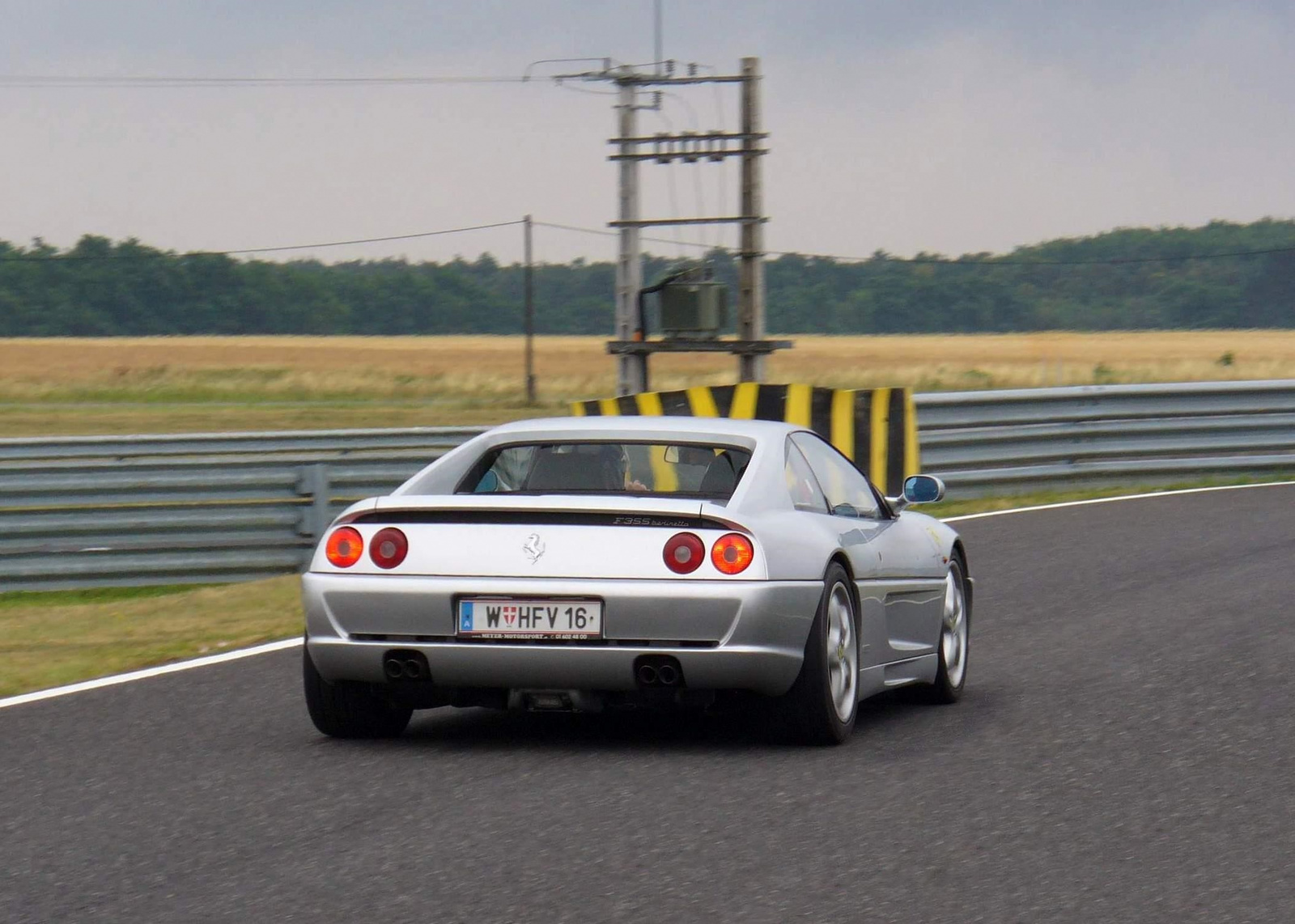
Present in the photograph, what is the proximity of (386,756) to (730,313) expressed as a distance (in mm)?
25661

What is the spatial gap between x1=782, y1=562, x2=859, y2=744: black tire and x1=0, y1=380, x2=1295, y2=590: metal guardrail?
7.77 metres

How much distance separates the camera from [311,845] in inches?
214

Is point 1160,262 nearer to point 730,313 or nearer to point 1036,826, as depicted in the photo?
point 730,313

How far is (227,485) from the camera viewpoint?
14234mm

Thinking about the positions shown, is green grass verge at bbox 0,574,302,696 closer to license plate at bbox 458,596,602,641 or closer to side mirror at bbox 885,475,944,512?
license plate at bbox 458,596,602,641

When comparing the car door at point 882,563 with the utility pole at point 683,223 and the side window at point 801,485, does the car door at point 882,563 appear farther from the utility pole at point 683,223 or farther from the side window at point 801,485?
the utility pole at point 683,223

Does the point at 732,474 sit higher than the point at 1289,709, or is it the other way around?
the point at 732,474

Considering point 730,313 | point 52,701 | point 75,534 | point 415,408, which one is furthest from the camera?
point 415,408

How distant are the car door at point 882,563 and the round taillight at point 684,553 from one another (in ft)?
2.71

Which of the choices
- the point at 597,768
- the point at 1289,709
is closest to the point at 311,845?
the point at 597,768

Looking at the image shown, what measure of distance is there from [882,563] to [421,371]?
7048 centimetres

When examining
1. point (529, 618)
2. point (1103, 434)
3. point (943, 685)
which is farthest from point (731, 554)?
point (1103, 434)

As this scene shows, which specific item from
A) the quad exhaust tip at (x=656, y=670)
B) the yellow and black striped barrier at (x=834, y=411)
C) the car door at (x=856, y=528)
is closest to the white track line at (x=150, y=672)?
the quad exhaust tip at (x=656, y=670)

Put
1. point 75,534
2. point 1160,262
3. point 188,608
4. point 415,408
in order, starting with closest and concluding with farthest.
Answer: point 188,608 → point 75,534 → point 415,408 → point 1160,262
